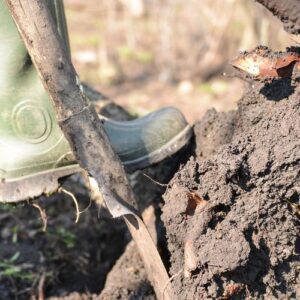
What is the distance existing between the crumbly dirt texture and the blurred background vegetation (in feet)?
9.45

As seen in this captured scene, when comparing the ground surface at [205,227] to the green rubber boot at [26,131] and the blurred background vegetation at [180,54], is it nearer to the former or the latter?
the green rubber boot at [26,131]

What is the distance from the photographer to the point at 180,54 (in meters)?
6.05

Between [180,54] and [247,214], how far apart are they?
435 cm

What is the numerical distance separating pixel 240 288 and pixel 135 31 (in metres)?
5.39

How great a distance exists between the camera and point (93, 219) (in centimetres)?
296

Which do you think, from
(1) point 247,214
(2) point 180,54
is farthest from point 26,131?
(2) point 180,54

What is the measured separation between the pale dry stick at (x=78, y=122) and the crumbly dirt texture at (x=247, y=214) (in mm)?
150

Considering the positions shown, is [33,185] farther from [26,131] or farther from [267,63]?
[267,63]

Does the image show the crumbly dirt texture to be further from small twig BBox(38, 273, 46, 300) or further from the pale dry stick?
small twig BBox(38, 273, 46, 300)

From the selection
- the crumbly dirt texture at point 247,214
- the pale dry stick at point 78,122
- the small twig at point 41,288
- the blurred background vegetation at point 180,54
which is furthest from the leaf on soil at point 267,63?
the blurred background vegetation at point 180,54

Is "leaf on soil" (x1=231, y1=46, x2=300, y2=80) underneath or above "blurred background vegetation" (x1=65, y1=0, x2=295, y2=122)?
above

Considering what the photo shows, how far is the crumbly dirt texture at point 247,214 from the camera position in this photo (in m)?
1.84

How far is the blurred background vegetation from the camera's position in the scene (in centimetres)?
514

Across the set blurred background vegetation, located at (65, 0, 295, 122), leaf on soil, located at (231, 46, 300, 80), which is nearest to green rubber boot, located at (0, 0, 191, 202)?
leaf on soil, located at (231, 46, 300, 80)
